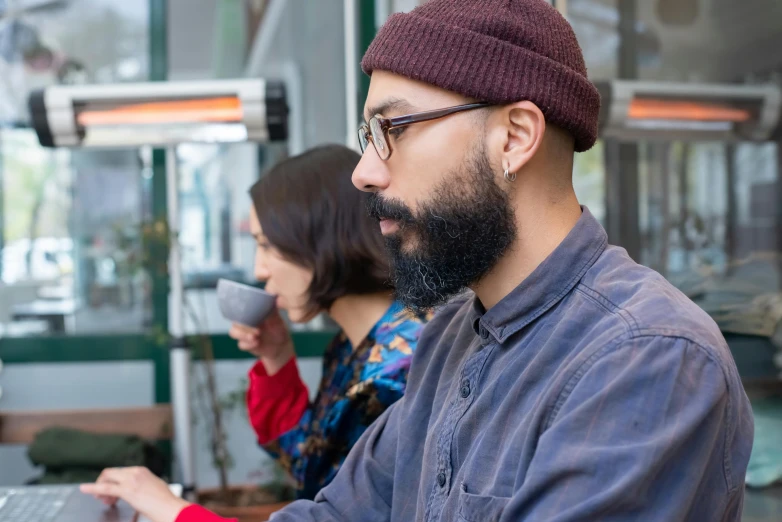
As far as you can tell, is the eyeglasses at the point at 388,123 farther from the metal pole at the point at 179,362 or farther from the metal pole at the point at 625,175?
the metal pole at the point at 179,362

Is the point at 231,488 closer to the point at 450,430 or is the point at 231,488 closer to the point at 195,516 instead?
the point at 195,516

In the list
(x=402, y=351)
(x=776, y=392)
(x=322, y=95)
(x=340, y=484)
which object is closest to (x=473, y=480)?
(x=340, y=484)

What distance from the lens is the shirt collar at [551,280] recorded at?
866 millimetres

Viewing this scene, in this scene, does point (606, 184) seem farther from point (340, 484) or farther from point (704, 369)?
point (704, 369)

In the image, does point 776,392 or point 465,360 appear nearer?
point 465,360

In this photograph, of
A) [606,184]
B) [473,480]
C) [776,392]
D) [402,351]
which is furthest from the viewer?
[606,184]

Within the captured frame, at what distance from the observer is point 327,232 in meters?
1.75

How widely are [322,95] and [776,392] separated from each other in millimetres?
2306

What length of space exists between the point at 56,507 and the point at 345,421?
0.52m

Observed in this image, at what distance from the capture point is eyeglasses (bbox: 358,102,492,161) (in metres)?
0.92

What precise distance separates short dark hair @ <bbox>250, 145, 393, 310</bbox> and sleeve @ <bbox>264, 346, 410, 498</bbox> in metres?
0.24

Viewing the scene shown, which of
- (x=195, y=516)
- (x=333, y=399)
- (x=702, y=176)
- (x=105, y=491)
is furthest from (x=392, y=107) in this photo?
(x=702, y=176)

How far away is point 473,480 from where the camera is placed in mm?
843

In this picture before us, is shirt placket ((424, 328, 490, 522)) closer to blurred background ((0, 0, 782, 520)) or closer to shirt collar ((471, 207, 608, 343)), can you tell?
shirt collar ((471, 207, 608, 343))
